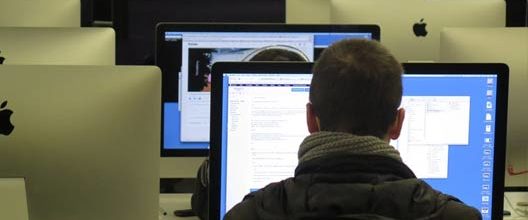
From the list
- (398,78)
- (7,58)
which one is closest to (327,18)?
(7,58)

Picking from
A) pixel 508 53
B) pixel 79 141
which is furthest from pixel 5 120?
pixel 508 53

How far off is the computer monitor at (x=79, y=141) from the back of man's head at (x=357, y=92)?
340 millimetres

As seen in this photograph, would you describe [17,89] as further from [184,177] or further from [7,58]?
[184,177]

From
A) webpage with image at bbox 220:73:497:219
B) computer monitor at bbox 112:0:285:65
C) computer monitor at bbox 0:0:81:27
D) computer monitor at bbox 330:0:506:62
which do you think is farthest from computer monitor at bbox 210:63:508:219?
computer monitor at bbox 112:0:285:65

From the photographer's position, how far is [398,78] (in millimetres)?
1322

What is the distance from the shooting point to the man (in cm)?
122

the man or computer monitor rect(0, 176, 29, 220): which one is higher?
the man

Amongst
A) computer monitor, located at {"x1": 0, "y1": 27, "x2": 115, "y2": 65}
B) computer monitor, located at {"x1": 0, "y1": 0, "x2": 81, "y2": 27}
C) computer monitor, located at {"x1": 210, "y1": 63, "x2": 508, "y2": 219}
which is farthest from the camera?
computer monitor, located at {"x1": 0, "y1": 0, "x2": 81, "y2": 27}

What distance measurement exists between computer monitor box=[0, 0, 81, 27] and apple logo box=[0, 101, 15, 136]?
3.28 feet

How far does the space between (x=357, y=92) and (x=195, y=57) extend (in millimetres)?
964

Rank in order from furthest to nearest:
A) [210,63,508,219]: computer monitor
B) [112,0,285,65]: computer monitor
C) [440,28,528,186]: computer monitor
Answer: [112,0,285,65]: computer monitor
[440,28,528,186]: computer monitor
[210,63,508,219]: computer monitor

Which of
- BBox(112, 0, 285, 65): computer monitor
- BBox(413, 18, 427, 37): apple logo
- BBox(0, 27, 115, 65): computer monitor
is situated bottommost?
BBox(0, 27, 115, 65): computer monitor

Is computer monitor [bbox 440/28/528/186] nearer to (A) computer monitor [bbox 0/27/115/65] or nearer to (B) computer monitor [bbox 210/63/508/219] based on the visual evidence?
(B) computer monitor [bbox 210/63/508/219]

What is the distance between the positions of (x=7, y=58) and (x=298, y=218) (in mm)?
912
